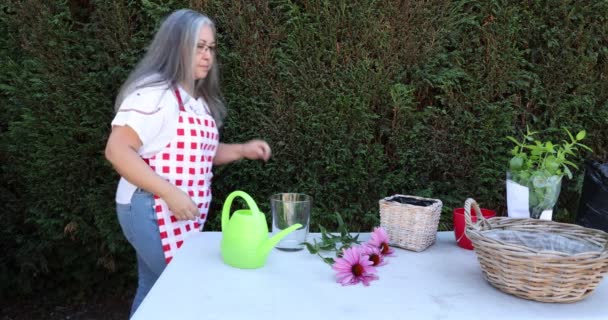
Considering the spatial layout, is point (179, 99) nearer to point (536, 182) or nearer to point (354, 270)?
point (354, 270)

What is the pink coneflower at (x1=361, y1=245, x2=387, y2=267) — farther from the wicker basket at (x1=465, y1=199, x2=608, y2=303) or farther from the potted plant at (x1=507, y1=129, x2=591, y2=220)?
the potted plant at (x1=507, y1=129, x2=591, y2=220)

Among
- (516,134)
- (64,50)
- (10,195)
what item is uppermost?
(64,50)

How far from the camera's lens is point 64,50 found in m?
2.47

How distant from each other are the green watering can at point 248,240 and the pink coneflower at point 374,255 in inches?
8.1

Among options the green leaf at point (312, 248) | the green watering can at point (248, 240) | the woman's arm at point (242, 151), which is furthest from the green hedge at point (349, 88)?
the green watering can at point (248, 240)

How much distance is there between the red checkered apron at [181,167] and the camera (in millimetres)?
1660

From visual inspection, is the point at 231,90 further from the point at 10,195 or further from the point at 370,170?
the point at 10,195

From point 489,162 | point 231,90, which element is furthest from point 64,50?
point 489,162

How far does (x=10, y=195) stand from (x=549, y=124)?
10.1 feet

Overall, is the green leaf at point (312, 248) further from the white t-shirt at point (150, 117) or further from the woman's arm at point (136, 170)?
the white t-shirt at point (150, 117)

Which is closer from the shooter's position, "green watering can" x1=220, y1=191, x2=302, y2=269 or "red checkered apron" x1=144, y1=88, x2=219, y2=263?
"green watering can" x1=220, y1=191, x2=302, y2=269

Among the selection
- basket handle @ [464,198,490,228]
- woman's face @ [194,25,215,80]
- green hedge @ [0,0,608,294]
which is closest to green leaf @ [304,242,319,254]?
basket handle @ [464,198,490,228]

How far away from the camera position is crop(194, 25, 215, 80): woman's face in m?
1.75

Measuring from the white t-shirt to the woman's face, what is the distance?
0.15 meters
